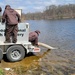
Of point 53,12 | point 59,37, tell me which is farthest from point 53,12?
point 59,37

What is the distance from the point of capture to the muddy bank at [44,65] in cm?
934

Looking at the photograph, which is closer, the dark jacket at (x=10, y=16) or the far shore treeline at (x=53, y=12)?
the dark jacket at (x=10, y=16)

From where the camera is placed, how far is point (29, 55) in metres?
12.2

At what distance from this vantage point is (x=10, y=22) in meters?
10.4

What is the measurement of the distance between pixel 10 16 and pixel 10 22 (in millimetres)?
286

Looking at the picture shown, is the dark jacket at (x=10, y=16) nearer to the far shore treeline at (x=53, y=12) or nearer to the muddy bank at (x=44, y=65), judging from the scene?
the muddy bank at (x=44, y=65)

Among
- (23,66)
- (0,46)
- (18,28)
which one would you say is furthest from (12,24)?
(23,66)

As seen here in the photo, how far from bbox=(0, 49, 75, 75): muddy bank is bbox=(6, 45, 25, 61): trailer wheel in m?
0.22

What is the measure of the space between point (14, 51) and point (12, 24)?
119 cm

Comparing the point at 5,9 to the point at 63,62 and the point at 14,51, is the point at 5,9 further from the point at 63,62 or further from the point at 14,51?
the point at 63,62

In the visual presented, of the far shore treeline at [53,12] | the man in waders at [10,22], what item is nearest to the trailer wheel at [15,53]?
the man in waders at [10,22]

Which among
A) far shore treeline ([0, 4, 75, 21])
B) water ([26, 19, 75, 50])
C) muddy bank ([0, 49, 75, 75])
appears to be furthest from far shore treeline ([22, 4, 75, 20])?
muddy bank ([0, 49, 75, 75])

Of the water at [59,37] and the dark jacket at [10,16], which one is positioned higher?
the dark jacket at [10,16]

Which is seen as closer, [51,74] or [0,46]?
[51,74]
